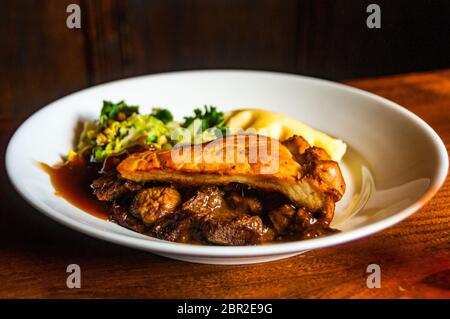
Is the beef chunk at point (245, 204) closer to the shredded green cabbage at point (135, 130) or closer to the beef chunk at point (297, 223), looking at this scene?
the beef chunk at point (297, 223)

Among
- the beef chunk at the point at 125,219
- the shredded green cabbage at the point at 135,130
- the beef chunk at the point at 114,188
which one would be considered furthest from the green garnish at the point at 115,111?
the beef chunk at the point at 125,219

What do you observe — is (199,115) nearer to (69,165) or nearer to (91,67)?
(69,165)

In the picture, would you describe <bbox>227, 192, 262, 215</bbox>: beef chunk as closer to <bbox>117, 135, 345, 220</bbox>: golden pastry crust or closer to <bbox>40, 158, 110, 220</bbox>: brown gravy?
<bbox>117, 135, 345, 220</bbox>: golden pastry crust

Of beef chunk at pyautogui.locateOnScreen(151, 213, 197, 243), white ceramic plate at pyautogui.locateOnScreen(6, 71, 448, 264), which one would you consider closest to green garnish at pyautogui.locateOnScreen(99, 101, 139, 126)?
white ceramic plate at pyautogui.locateOnScreen(6, 71, 448, 264)

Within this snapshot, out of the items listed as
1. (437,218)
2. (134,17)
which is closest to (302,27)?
(134,17)

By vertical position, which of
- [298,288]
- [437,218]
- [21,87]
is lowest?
[298,288]

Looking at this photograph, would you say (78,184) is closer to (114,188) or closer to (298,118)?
(114,188)
